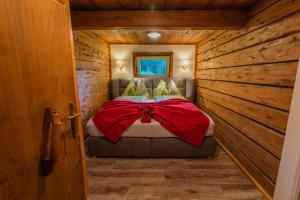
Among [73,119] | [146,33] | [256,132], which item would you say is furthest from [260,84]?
[146,33]

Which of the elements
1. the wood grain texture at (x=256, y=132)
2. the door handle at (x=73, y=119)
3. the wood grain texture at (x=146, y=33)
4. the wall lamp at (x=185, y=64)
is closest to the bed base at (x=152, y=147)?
the wood grain texture at (x=256, y=132)

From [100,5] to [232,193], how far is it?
2877 millimetres

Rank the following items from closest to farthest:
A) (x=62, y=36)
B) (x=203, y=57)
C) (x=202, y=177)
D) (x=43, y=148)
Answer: (x=43, y=148) → (x=62, y=36) → (x=202, y=177) → (x=203, y=57)

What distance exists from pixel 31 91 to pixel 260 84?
2.17 metres

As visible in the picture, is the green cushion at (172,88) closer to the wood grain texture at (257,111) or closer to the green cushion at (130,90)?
the green cushion at (130,90)

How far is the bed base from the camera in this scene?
2334 mm

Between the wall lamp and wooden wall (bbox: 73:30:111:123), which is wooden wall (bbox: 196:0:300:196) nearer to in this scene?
the wall lamp

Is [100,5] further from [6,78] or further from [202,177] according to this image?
[202,177]

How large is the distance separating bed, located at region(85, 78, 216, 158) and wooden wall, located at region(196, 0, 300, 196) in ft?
1.46

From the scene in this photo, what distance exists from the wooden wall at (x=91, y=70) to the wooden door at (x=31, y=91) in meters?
1.72

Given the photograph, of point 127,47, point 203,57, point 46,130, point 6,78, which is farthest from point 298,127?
point 127,47

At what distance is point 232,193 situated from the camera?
172cm

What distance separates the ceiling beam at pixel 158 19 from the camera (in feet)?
7.06

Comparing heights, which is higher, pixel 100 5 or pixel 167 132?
pixel 100 5
